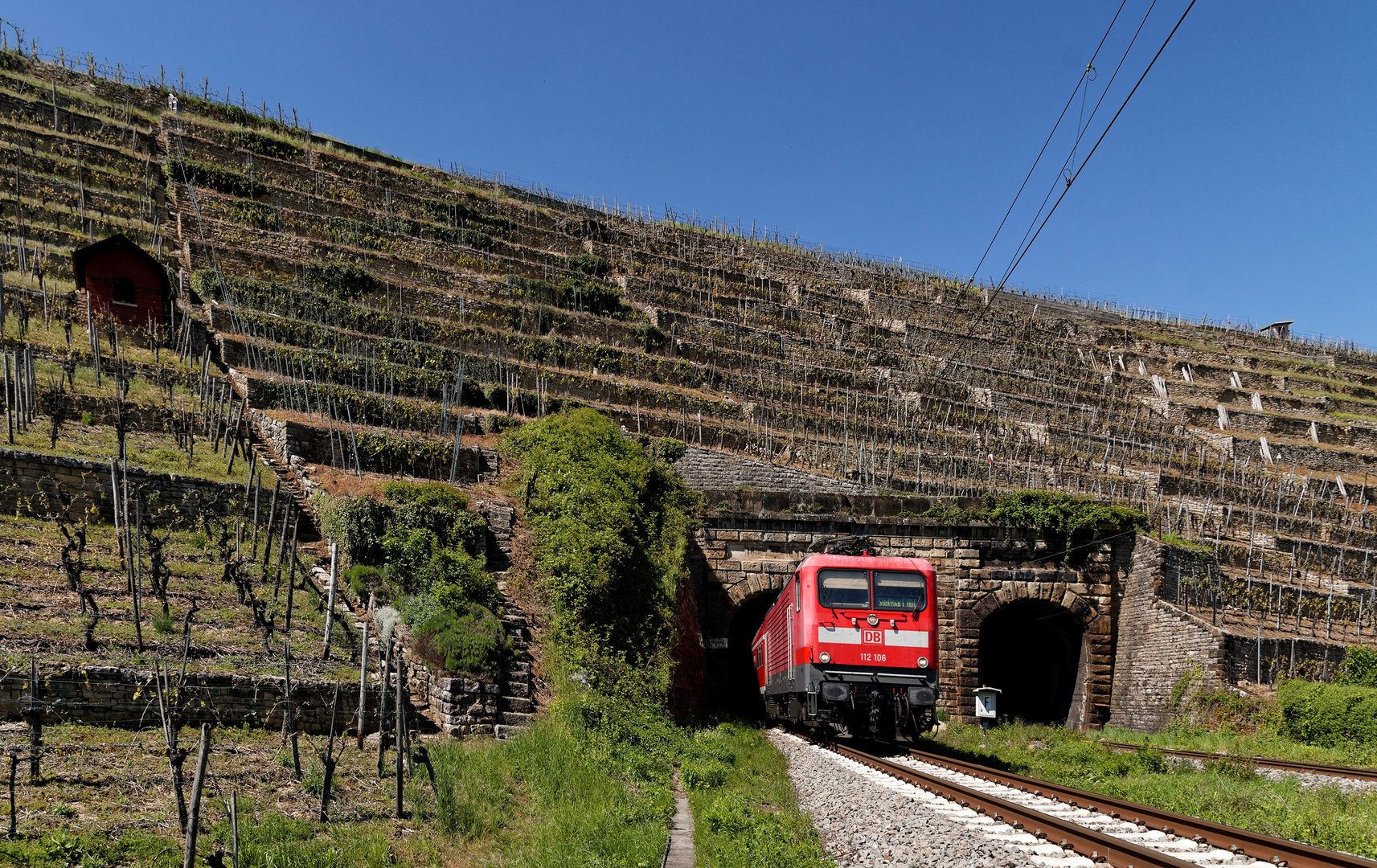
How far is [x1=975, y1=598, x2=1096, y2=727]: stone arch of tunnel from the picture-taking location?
72.4ft

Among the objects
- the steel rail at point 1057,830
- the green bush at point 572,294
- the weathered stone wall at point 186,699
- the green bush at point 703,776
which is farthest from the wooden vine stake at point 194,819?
the green bush at point 572,294

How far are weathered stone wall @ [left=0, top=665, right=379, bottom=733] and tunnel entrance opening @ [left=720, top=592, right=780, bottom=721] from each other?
526 inches

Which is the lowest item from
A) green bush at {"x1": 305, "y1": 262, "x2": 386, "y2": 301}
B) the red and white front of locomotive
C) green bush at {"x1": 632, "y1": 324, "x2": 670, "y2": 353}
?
the red and white front of locomotive

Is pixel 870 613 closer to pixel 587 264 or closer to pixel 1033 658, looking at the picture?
pixel 1033 658

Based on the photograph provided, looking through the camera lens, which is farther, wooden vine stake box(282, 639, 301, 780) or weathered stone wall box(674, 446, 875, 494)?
weathered stone wall box(674, 446, 875, 494)

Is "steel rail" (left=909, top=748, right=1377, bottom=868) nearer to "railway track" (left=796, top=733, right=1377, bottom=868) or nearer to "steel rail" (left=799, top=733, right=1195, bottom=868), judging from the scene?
"railway track" (left=796, top=733, right=1377, bottom=868)

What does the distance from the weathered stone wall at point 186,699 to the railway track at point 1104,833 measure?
7.15m

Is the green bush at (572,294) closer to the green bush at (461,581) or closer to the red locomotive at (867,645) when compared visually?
the green bush at (461,581)

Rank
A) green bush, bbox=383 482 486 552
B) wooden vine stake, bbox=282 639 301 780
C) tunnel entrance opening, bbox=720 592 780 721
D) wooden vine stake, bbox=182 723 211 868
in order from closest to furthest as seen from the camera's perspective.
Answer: wooden vine stake, bbox=182 723 211 868 < wooden vine stake, bbox=282 639 301 780 < green bush, bbox=383 482 486 552 < tunnel entrance opening, bbox=720 592 780 721

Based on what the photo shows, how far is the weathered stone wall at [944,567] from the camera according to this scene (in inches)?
845

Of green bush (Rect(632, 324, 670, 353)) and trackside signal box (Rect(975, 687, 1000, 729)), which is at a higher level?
green bush (Rect(632, 324, 670, 353))

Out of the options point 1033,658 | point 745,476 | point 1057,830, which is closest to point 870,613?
point 1057,830

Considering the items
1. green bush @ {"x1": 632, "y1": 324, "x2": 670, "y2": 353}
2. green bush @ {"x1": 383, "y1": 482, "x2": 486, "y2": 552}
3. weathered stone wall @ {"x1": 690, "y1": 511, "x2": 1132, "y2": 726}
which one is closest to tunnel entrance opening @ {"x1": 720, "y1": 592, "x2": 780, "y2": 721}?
weathered stone wall @ {"x1": 690, "y1": 511, "x2": 1132, "y2": 726}

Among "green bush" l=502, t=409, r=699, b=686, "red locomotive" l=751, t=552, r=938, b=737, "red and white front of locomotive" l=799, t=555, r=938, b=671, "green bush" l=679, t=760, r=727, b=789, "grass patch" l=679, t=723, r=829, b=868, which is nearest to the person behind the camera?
"grass patch" l=679, t=723, r=829, b=868
